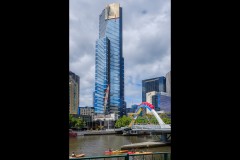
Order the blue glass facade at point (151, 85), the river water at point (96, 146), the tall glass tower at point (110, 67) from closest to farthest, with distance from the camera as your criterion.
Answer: the river water at point (96, 146), the tall glass tower at point (110, 67), the blue glass facade at point (151, 85)

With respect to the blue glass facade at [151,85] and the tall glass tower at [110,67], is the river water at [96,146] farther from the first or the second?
the blue glass facade at [151,85]

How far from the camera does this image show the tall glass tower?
6206cm

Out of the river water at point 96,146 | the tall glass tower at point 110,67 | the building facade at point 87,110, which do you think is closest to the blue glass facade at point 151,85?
the tall glass tower at point 110,67

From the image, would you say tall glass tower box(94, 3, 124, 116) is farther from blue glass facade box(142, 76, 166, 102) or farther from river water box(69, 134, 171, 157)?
river water box(69, 134, 171, 157)

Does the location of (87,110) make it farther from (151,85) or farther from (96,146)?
(96,146)

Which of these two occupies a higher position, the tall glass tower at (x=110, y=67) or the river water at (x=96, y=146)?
the tall glass tower at (x=110, y=67)

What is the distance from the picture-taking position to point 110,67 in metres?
66.2


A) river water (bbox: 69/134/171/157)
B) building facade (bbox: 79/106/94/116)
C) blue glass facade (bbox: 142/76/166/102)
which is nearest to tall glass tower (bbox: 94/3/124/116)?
building facade (bbox: 79/106/94/116)

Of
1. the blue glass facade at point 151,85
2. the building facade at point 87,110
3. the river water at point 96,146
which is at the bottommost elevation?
the river water at point 96,146

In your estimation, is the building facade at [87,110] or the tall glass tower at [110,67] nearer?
the building facade at [87,110]

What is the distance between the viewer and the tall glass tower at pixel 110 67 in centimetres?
6206
